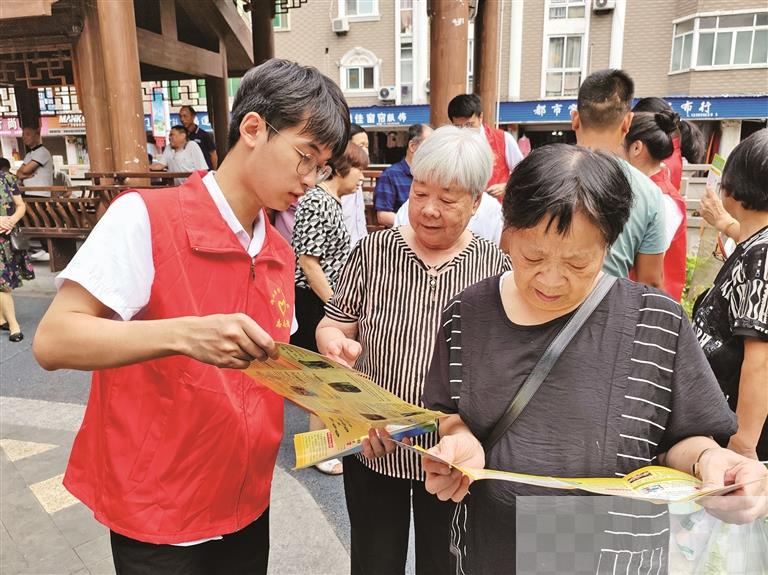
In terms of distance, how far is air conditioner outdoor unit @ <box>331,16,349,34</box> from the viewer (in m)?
21.2

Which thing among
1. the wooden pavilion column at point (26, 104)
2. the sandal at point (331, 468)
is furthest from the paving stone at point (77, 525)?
the wooden pavilion column at point (26, 104)

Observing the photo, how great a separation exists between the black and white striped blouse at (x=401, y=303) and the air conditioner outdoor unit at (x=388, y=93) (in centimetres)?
2051

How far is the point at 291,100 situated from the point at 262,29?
9823 mm

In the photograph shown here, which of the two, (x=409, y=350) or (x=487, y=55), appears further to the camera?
(x=487, y=55)

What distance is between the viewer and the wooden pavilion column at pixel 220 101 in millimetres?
10586

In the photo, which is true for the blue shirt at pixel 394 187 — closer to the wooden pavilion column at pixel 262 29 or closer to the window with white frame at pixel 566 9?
the wooden pavilion column at pixel 262 29

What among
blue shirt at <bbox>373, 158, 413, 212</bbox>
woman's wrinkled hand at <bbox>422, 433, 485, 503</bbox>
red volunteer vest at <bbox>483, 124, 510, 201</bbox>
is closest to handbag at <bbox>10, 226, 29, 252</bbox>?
blue shirt at <bbox>373, 158, 413, 212</bbox>

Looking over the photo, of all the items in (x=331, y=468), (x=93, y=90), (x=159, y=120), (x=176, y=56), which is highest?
(x=176, y=56)

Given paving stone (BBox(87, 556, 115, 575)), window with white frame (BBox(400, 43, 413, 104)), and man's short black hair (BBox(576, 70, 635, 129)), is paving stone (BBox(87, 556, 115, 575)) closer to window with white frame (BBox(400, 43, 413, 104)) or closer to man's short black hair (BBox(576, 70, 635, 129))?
man's short black hair (BBox(576, 70, 635, 129))

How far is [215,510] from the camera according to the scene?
1.40 m

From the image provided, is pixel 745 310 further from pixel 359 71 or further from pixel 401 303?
pixel 359 71

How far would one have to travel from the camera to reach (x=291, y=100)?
135 centimetres

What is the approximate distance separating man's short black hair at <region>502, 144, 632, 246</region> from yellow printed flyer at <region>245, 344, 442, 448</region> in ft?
1.50

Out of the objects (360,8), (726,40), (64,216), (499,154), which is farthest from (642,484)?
(360,8)
